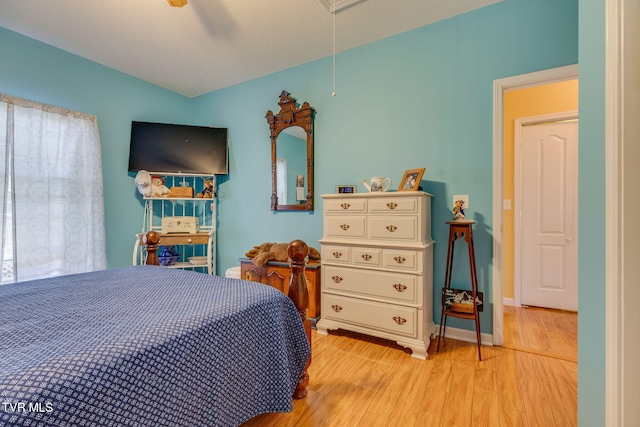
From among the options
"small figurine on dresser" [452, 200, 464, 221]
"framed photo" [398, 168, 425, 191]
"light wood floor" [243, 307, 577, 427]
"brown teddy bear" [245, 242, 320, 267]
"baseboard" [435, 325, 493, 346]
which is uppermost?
"framed photo" [398, 168, 425, 191]

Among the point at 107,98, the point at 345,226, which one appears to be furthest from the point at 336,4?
the point at 107,98

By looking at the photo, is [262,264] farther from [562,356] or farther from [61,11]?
[61,11]

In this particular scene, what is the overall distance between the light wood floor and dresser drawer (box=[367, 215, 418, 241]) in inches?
35.0

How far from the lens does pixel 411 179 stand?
2.34 m

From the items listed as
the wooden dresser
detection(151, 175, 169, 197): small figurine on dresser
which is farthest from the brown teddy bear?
detection(151, 175, 169, 197): small figurine on dresser

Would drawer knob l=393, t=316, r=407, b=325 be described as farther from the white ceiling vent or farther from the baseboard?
the white ceiling vent

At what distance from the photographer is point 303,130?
121 inches

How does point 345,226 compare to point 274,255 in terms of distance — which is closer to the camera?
point 345,226

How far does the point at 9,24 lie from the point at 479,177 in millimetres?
4224

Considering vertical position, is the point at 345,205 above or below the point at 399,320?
above

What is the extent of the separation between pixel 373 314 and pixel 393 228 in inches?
28.0

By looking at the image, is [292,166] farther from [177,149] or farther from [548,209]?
[548,209]

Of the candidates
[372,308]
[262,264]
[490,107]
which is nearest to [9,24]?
[262,264]

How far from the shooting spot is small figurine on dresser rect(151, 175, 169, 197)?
3.38m
